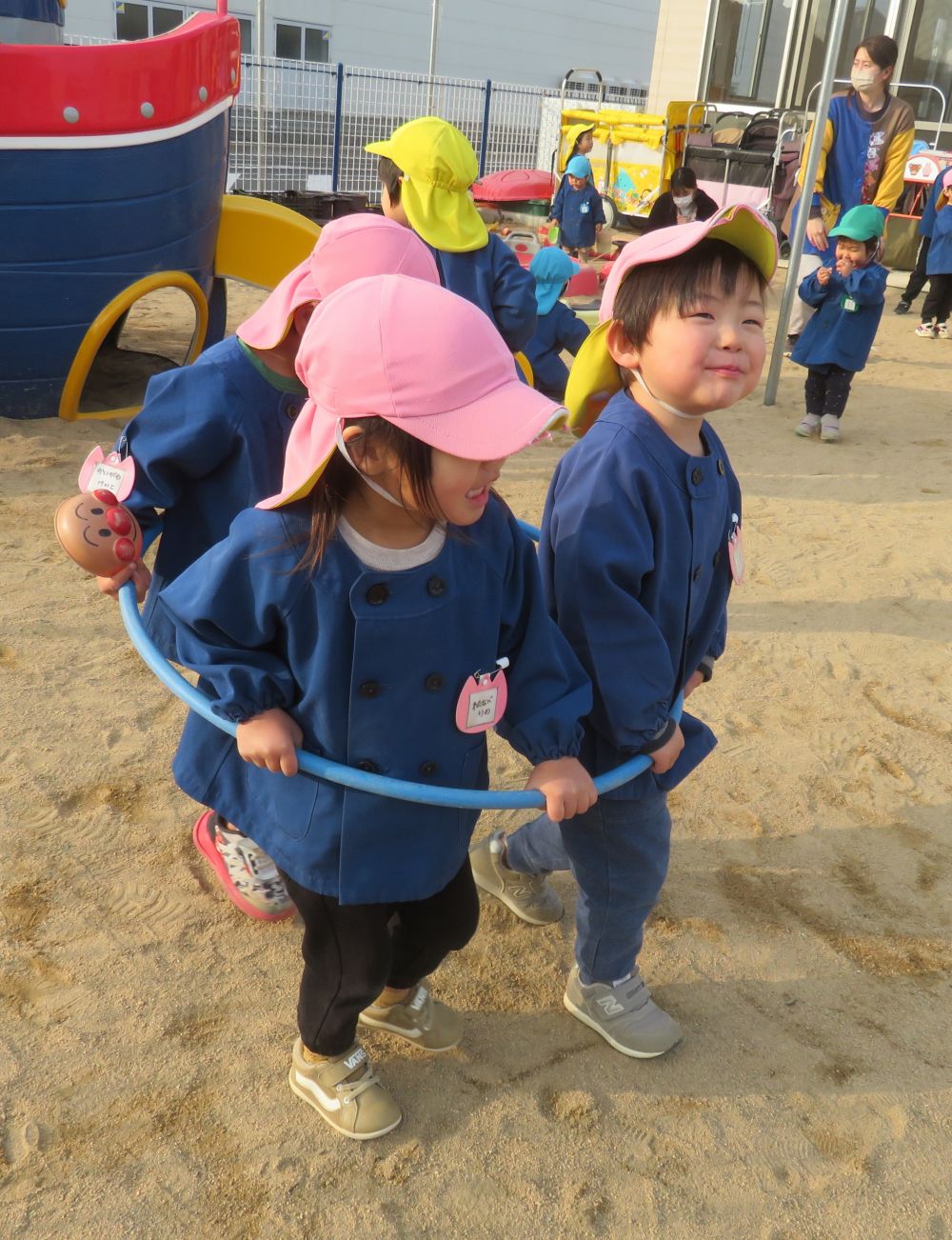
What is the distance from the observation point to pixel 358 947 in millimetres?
1939

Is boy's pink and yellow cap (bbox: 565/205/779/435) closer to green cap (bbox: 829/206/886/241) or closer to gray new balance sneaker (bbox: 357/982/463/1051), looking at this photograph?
gray new balance sneaker (bbox: 357/982/463/1051)

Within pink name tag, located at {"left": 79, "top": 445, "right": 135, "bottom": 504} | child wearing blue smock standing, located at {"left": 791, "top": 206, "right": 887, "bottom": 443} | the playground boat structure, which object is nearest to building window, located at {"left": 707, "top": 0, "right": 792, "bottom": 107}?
child wearing blue smock standing, located at {"left": 791, "top": 206, "right": 887, "bottom": 443}

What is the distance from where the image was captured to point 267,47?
786 inches

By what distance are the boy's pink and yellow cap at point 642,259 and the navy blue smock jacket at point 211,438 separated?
1.94 ft

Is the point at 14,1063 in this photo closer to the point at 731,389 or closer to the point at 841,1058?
the point at 841,1058

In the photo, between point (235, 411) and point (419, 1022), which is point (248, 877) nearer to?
point (419, 1022)

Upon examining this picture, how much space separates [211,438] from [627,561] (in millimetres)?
915

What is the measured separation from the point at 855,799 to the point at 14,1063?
7.90ft

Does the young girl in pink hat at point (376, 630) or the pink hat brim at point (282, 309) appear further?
the pink hat brim at point (282, 309)

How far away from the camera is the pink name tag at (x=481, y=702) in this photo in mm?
1758

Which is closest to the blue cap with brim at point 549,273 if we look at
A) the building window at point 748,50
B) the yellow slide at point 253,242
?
the yellow slide at point 253,242

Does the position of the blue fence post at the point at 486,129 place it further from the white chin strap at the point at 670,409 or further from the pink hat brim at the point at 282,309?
the white chin strap at the point at 670,409

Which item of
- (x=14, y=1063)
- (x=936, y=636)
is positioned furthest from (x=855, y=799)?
(x=14, y=1063)

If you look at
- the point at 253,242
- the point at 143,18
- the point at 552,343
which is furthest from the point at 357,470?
the point at 143,18
